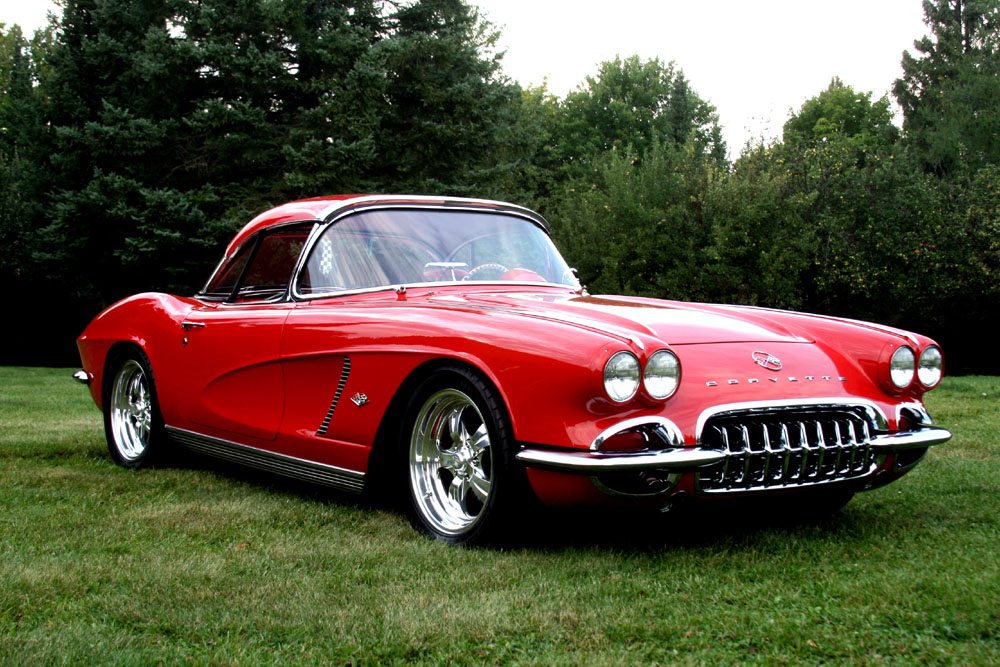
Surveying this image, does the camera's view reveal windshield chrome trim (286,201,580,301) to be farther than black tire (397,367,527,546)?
Yes

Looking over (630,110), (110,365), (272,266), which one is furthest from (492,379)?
(630,110)

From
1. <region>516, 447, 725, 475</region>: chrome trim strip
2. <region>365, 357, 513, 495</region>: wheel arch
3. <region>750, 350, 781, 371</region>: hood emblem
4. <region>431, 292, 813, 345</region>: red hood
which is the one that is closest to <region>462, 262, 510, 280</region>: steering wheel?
<region>431, 292, 813, 345</region>: red hood

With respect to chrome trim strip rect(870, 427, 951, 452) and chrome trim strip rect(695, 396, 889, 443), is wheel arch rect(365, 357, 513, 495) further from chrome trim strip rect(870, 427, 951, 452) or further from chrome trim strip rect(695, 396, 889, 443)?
chrome trim strip rect(870, 427, 951, 452)

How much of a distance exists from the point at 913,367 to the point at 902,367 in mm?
48

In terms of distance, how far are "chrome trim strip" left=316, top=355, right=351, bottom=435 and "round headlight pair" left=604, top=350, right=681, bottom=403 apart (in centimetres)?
136

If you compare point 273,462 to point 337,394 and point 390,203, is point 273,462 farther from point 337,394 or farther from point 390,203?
point 390,203

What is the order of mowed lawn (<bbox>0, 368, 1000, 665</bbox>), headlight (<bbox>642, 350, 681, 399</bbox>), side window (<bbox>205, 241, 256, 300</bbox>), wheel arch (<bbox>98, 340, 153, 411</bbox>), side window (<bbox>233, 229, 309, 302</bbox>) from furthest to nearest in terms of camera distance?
wheel arch (<bbox>98, 340, 153, 411</bbox>)
side window (<bbox>205, 241, 256, 300</bbox>)
side window (<bbox>233, 229, 309, 302</bbox>)
headlight (<bbox>642, 350, 681, 399</bbox>)
mowed lawn (<bbox>0, 368, 1000, 665</bbox>)

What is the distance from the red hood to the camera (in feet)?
11.6

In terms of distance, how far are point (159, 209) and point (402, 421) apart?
675 inches

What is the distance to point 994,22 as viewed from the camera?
35.0 meters

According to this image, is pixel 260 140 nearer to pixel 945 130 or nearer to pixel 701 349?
pixel 701 349

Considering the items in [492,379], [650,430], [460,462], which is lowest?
[460,462]

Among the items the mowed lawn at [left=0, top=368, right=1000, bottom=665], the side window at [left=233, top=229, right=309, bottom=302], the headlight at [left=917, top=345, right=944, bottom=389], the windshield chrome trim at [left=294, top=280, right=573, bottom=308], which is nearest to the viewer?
the mowed lawn at [left=0, top=368, right=1000, bottom=665]

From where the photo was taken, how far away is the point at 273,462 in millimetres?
4480
